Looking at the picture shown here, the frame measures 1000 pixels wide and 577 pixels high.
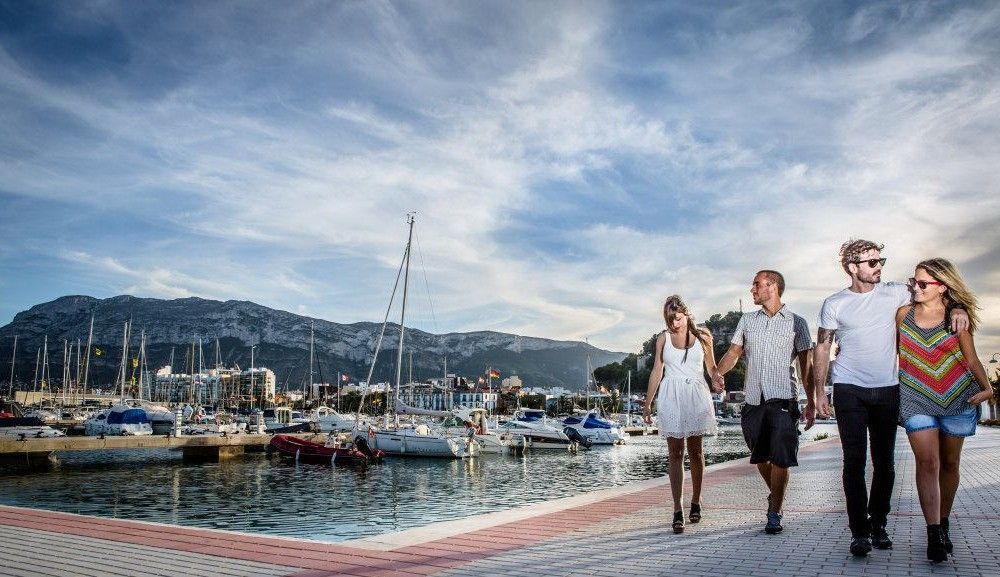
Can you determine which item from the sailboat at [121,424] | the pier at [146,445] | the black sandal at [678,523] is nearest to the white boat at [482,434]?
the pier at [146,445]

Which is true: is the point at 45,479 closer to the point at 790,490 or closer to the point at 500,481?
the point at 500,481

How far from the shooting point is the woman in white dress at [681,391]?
7.11 meters

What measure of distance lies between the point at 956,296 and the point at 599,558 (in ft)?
11.0

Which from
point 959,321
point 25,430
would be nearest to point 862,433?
point 959,321

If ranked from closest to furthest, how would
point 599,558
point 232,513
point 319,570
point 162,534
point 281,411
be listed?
point 319,570 → point 599,558 → point 162,534 → point 232,513 → point 281,411

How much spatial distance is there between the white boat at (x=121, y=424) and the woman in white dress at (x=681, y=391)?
168 feet

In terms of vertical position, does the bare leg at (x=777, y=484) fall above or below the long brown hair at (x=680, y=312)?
below

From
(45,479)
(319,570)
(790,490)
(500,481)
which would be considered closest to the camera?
(319,570)

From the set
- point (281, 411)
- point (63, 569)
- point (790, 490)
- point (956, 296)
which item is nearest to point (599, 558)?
point (956, 296)

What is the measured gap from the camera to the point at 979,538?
618 cm

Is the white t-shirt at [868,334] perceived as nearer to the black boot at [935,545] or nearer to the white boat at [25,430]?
the black boot at [935,545]

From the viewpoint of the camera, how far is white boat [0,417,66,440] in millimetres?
42094

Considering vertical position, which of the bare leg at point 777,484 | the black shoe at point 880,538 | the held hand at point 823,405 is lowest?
the black shoe at point 880,538

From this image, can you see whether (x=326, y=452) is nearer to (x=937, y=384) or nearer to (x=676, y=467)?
(x=676, y=467)
